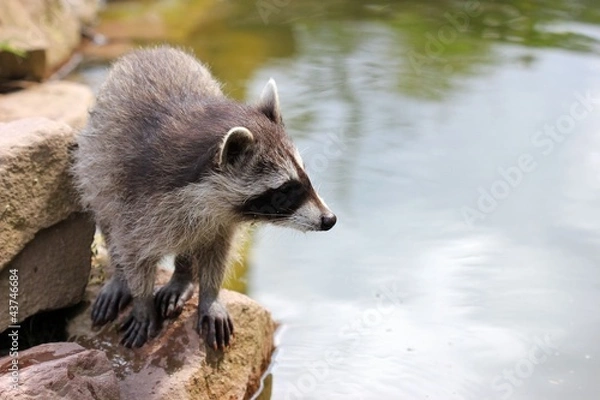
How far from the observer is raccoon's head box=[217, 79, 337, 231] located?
414cm

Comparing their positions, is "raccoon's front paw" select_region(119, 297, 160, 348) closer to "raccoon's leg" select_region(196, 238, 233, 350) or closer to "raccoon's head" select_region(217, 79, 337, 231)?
"raccoon's leg" select_region(196, 238, 233, 350)

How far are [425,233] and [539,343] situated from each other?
1.35 m

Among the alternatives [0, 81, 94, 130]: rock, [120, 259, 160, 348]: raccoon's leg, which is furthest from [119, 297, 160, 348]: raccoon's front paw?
[0, 81, 94, 130]: rock

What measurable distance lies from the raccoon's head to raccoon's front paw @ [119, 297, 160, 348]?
32.7 inches

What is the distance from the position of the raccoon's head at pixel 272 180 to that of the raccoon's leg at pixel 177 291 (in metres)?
0.70

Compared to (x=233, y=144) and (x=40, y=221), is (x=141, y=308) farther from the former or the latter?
(x=233, y=144)

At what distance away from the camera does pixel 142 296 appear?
4.59 meters

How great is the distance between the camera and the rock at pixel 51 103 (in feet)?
21.8

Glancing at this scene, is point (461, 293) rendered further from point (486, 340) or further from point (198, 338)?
point (198, 338)

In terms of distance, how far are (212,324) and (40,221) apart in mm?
1058

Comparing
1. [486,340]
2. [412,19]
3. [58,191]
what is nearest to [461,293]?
[486,340]

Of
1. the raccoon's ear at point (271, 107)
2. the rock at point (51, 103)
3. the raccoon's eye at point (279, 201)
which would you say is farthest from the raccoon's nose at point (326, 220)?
the rock at point (51, 103)

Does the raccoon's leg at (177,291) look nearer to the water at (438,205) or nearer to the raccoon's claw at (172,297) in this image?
the raccoon's claw at (172,297)

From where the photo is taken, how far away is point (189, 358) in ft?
14.8
